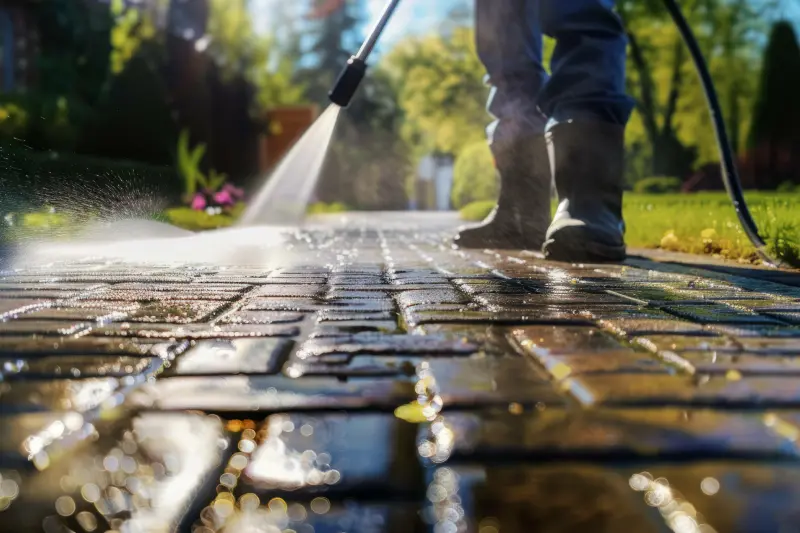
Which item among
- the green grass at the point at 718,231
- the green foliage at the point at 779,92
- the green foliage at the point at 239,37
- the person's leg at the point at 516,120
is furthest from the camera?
the green foliage at the point at 239,37

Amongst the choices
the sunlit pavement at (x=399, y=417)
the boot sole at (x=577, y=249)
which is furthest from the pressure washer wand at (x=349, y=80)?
the sunlit pavement at (x=399, y=417)

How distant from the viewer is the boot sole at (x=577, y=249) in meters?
3.99

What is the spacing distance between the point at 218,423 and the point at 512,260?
10.5 ft

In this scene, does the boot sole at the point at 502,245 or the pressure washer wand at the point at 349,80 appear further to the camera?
the boot sole at the point at 502,245

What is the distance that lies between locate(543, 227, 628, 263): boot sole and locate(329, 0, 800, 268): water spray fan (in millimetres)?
783

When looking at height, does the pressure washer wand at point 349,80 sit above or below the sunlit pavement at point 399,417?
above

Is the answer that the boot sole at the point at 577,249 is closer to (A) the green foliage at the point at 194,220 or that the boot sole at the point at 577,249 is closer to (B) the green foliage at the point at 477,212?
(A) the green foliage at the point at 194,220

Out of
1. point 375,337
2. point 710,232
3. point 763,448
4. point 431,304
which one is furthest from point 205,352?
point 710,232

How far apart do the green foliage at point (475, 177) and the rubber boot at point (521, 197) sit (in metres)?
15.5

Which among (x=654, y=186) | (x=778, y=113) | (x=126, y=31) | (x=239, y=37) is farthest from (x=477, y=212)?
(x=239, y=37)

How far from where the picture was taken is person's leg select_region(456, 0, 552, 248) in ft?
16.3

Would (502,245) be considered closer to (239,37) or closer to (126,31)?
(126,31)

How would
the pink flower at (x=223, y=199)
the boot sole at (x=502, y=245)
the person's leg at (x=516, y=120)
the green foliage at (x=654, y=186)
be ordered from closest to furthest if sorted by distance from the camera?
1. the person's leg at (x=516, y=120)
2. the boot sole at (x=502, y=245)
3. the pink flower at (x=223, y=199)
4. the green foliage at (x=654, y=186)

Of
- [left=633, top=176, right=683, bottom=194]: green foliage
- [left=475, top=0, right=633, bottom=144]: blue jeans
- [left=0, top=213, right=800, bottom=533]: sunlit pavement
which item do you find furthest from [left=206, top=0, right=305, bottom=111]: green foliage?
[left=0, top=213, right=800, bottom=533]: sunlit pavement
